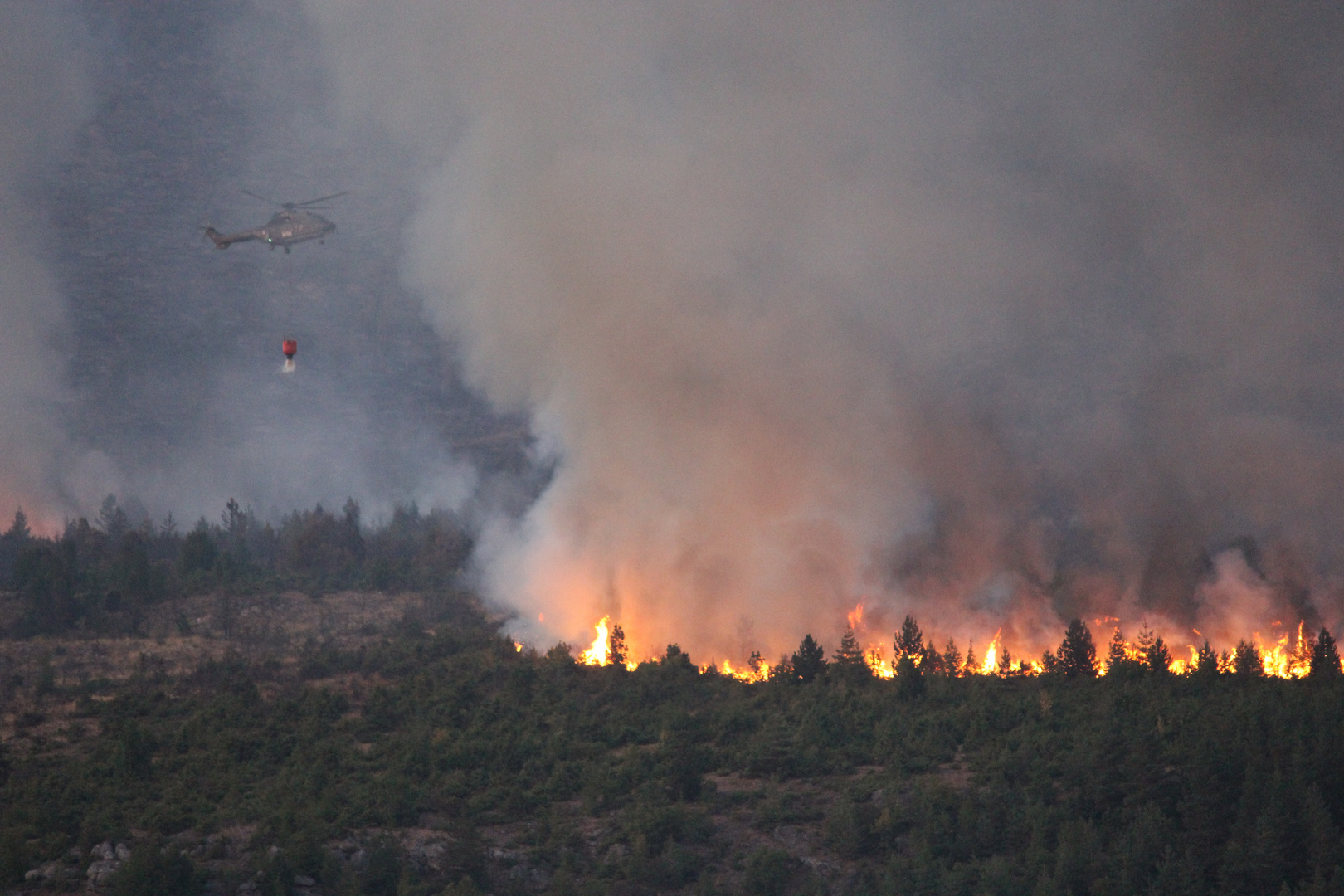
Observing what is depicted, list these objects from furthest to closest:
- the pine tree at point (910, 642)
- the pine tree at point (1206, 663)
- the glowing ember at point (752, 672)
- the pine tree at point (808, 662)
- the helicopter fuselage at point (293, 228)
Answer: the helicopter fuselage at point (293, 228)
the pine tree at point (910, 642)
the glowing ember at point (752, 672)
the pine tree at point (808, 662)
the pine tree at point (1206, 663)

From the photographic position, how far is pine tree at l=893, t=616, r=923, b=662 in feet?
306

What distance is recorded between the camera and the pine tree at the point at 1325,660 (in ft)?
276

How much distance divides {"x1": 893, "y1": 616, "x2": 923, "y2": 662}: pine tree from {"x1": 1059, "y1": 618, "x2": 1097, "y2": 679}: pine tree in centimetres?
871

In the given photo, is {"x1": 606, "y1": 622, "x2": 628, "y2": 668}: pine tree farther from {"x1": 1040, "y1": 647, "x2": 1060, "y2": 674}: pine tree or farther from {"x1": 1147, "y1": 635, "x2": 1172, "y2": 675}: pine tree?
{"x1": 1147, "y1": 635, "x2": 1172, "y2": 675}: pine tree

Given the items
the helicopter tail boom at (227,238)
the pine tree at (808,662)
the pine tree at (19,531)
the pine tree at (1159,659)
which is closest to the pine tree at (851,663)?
the pine tree at (808,662)

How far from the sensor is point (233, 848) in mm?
66250

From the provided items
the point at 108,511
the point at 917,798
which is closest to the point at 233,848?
the point at 917,798

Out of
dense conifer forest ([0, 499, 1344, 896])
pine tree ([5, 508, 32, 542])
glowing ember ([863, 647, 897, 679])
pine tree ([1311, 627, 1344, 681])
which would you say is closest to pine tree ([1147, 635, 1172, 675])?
dense conifer forest ([0, 499, 1344, 896])

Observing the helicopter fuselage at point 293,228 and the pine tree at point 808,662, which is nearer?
the pine tree at point 808,662

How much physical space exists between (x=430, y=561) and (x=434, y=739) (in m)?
44.0

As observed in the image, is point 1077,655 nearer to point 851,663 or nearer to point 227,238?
point 851,663

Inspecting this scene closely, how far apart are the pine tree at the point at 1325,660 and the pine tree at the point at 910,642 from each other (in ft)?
74.3

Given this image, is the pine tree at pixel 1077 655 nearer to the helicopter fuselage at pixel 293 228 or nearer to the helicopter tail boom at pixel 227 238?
the helicopter fuselage at pixel 293 228

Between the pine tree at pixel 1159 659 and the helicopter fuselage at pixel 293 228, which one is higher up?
the helicopter fuselage at pixel 293 228
